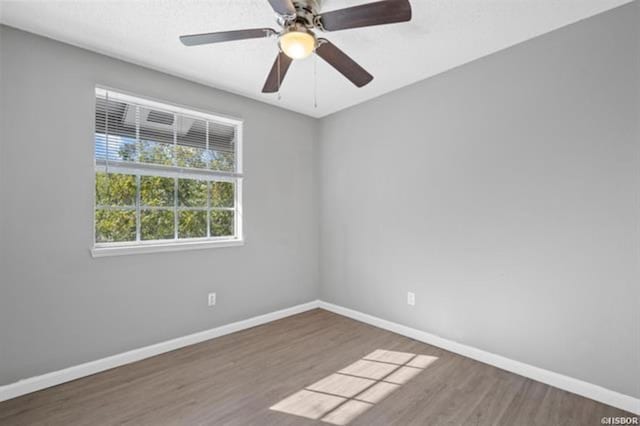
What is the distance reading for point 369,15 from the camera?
5.06ft

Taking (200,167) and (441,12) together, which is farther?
(200,167)

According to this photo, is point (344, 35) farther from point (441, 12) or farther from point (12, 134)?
point (12, 134)

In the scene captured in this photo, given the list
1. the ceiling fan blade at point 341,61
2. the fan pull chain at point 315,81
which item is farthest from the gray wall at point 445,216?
the ceiling fan blade at point 341,61

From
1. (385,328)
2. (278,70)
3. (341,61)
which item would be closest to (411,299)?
(385,328)

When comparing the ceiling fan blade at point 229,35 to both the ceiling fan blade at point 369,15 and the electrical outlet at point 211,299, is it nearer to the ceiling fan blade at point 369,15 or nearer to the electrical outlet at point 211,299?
the ceiling fan blade at point 369,15

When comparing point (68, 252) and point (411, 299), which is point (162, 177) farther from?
point (411, 299)

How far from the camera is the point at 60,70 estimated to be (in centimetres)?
227

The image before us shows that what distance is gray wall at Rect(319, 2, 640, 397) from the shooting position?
1931mm

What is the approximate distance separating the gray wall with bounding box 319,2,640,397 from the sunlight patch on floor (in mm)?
540

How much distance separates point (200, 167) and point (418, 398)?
2802 mm

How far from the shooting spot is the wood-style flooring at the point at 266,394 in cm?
184

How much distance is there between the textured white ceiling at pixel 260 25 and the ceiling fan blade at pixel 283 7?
1.24ft

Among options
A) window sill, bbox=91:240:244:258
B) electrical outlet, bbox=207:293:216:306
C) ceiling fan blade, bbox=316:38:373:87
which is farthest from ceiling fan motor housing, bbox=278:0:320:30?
electrical outlet, bbox=207:293:216:306

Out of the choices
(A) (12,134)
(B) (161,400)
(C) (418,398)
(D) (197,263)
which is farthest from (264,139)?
(C) (418,398)
